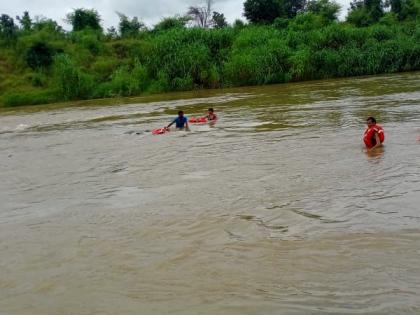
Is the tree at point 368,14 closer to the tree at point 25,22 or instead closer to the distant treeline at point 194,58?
the distant treeline at point 194,58

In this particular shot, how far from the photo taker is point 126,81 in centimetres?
4028

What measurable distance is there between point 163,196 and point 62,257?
2.60 m

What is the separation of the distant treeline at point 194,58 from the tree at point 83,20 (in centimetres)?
377

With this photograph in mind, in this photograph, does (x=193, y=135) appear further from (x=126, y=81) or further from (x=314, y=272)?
(x=126, y=81)

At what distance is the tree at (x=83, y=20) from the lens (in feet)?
180

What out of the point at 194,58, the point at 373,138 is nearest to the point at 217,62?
the point at 194,58

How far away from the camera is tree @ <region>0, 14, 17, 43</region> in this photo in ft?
166

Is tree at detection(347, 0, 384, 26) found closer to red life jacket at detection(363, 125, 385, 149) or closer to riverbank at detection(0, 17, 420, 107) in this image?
riverbank at detection(0, 17, 420, 107)

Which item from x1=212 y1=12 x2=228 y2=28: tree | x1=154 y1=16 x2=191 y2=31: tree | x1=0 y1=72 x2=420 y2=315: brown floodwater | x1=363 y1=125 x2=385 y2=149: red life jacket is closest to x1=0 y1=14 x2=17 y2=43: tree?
x1=154 y1=16 x2=191 y2=31: tree

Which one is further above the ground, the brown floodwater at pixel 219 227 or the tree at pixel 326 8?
the tree at pixel 326 8

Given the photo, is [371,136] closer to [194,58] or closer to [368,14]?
[194,58]

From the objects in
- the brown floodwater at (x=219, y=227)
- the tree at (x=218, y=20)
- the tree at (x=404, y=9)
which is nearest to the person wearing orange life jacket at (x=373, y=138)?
the brown floodwater at (x=219, y=227)

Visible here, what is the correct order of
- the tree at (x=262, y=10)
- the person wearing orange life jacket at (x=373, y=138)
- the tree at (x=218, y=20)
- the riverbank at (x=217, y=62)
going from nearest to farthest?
the person wearing orange life jacket at (x=373, y=138), the riverbank at (x=217, y=62), the tree at (x=262, y=10), the tree at (x=218, y=20)

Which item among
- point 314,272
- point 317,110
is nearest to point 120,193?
point 314,272
